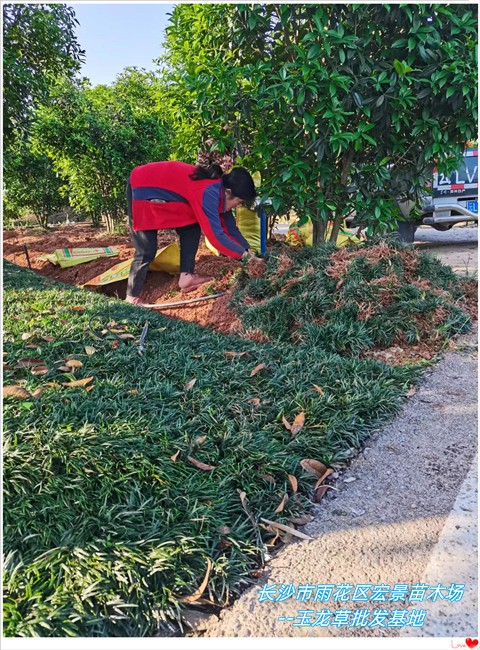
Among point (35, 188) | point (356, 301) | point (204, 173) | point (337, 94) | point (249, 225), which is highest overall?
point (35, 188)

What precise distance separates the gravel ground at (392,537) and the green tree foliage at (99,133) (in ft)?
22.8

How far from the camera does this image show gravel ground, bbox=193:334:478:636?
1.31 metres

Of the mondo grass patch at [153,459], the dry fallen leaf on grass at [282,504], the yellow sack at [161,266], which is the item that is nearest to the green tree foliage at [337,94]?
the yellow sack at [161,266]

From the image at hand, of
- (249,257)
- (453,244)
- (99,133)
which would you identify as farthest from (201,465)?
(453,244)

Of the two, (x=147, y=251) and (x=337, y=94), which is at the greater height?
(x=337, y=94)

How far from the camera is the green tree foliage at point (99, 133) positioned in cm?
756

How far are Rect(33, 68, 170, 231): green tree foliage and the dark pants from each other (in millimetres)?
3708

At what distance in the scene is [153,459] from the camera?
178 centimetres

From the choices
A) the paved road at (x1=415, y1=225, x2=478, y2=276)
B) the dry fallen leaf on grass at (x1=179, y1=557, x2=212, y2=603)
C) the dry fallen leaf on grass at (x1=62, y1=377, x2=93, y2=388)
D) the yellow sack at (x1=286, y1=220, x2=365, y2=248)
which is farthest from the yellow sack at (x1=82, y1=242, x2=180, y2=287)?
the dry fallen leaf on grass at (x1=179, y1=557, x2=212, y2=603)

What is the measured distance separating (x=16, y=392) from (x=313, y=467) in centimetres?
143

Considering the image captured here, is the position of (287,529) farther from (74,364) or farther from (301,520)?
(74,364)

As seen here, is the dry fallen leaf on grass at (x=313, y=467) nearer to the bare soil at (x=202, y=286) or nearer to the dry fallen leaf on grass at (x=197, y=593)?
the dry fallen leaf on grass at (x=197, y=593)

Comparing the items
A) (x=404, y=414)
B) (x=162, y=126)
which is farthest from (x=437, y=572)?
(x=162, y=126)

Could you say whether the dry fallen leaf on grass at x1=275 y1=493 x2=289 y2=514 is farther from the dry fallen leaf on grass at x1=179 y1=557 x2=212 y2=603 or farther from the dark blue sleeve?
the dark blue sleeve
